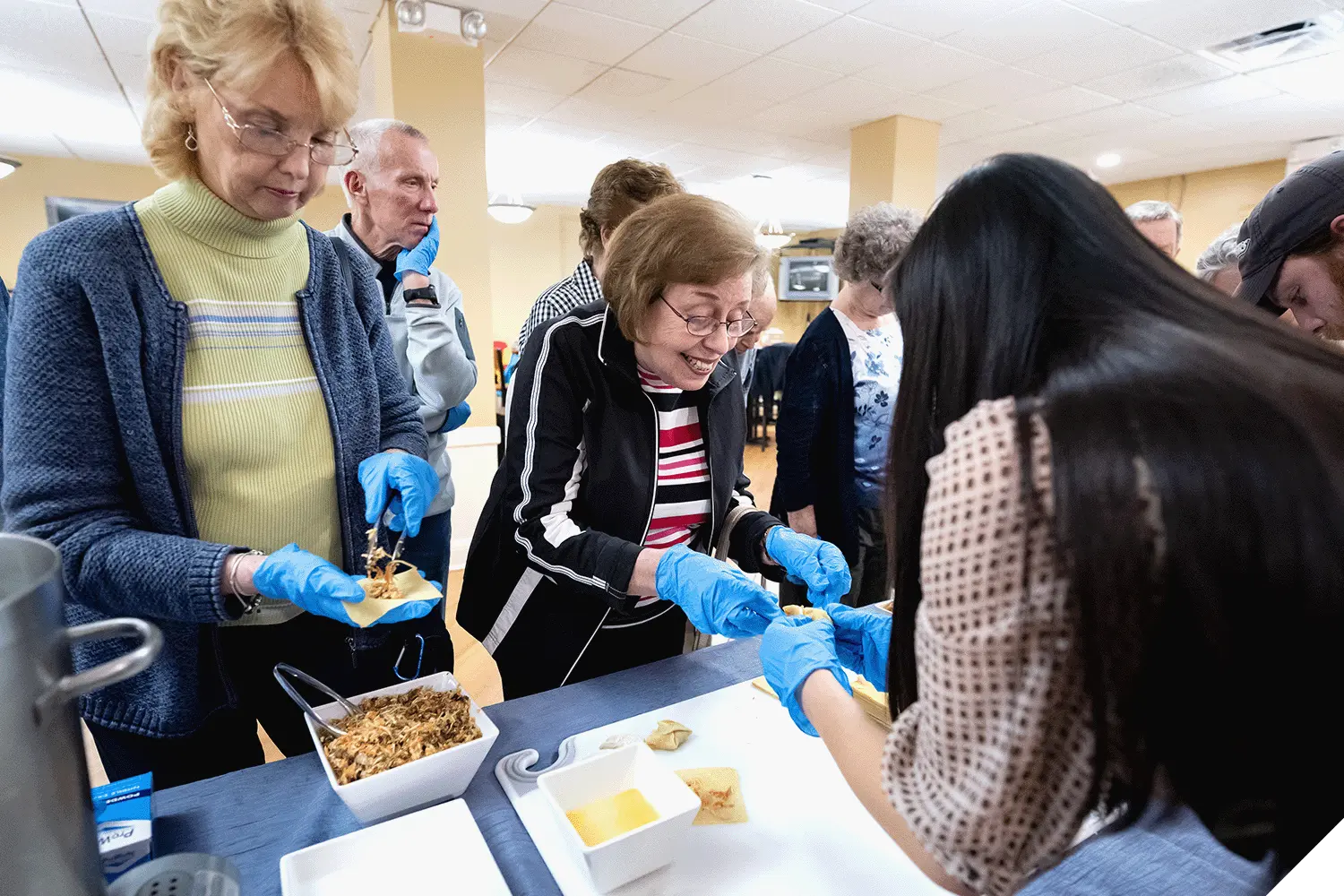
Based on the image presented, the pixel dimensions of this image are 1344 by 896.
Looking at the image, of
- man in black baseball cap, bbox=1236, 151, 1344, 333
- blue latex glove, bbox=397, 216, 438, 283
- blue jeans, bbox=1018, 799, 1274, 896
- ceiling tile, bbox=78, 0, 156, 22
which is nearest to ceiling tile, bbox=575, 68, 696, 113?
ceiling tile, bbox=78, 0, 156, 22

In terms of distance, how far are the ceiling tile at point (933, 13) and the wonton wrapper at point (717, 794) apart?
3.62m

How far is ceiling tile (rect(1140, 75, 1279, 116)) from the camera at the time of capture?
4547 millimetres

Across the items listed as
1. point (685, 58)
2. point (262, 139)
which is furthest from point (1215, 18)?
point (262, 139)

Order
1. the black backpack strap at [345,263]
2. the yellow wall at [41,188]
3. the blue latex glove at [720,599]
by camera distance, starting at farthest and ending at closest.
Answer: the yellow wall at [41,188] → the black backpack strap at [345,263] → the blue latex glove at [720,599]

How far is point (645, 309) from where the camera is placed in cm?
125

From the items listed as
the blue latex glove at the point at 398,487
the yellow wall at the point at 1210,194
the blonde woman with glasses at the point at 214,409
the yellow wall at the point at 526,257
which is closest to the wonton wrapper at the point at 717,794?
the blonde woman with glasses at the point at 214,409

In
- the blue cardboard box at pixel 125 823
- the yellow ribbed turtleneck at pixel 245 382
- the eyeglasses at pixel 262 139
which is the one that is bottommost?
the blue cardboard box at pixel 125 823

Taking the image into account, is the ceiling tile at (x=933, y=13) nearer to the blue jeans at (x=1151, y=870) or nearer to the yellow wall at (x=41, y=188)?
the blue jeans at (x=1151, y=870)

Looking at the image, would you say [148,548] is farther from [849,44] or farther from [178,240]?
[849,44]

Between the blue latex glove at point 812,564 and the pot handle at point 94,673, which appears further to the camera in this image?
the blue latex glove at point 812,564

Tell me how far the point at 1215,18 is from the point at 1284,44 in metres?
0.73

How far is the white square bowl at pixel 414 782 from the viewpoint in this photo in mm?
820

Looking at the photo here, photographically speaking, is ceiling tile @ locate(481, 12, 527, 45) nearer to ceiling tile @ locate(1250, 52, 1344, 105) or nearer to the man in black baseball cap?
the man in black baseball cap

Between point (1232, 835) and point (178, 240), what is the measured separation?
4.45 feet
